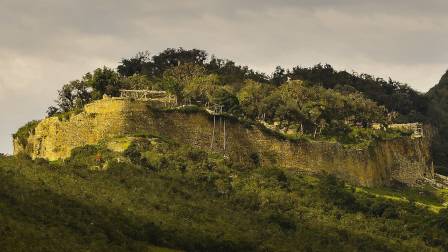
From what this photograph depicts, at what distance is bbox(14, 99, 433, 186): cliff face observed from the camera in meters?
64.8

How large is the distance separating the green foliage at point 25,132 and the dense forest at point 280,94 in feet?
10.5

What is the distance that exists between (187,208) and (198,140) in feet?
48.7

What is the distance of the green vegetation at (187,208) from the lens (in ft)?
143


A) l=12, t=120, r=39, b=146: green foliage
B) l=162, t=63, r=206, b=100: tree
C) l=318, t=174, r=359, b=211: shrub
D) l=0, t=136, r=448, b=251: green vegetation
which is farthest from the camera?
l=162, t=63, r=206, b=100: tree

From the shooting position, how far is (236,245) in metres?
48.8

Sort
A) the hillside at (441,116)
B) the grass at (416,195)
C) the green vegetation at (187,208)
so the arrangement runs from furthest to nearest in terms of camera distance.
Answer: the hillside at (441,116) < the grass at (416,195) < the green vegetation at (187,208)

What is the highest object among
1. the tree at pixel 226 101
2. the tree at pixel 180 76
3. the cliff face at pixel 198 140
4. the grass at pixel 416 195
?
the tree at pixel 180 76

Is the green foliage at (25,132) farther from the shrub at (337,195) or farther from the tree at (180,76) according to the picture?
the shrub at (337,195)

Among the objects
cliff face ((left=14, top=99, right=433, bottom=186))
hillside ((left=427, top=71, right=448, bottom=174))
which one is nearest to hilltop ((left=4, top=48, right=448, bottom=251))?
cliff face ((left=14, top=99, right=433, bottom=186))

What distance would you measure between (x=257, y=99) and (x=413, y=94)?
116ft

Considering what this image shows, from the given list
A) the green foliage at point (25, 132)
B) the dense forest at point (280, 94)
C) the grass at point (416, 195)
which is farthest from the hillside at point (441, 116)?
the green foliage at point (25, 132)

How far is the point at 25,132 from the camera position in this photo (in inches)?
2749

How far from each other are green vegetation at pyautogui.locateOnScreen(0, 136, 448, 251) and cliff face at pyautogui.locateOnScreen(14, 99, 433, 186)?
1.39 m

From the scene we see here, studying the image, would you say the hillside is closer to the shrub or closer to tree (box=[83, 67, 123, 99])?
the shrub
